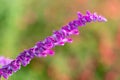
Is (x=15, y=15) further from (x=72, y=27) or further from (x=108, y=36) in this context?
(x=72, y=27)

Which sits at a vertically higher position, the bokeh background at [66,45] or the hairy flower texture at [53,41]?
the bokeh background at [66,45]

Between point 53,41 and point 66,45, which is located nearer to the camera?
point 53,41

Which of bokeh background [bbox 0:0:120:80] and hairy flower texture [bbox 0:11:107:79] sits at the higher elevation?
bokeh background [bbox 0:0:120:80]

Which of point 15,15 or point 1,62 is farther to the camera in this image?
point 15,15

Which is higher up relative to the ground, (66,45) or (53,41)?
(66,45)

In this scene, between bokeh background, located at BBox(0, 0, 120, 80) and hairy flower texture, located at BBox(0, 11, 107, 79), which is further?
bokeh background, located at BBox(0, 0, 120, 80)

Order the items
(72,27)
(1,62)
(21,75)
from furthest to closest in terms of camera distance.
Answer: (21,75) < (1,62) < (72,27)

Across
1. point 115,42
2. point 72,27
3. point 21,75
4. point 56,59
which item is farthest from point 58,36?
point 115,42

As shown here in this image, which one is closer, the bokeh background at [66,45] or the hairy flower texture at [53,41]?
the hairy flower texture at [53,41]
